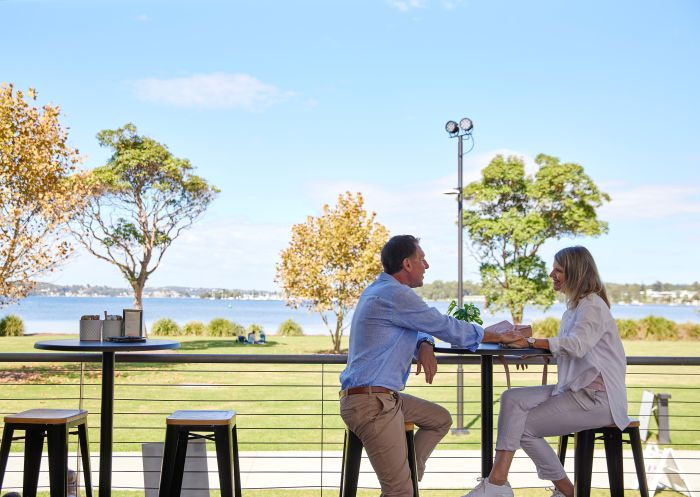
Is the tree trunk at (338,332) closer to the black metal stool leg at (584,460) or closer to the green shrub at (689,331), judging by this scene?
the green shrub at (689,331)

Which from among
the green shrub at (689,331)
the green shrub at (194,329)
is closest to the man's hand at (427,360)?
the green shrub at (194,329)

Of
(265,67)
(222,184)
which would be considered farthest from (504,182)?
(222,184)

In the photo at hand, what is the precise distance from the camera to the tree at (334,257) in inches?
790

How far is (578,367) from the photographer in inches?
123

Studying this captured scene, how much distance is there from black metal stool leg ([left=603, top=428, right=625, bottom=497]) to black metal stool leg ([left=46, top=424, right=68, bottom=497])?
2.34 meters

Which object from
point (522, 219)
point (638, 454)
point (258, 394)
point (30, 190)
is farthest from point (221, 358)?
point (522, 219)

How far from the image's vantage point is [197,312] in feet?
194

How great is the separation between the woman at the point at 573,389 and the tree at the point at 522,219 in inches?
927

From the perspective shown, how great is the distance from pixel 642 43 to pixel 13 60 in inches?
1253

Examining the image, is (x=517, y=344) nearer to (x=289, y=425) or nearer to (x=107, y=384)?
(x=107, y=384)

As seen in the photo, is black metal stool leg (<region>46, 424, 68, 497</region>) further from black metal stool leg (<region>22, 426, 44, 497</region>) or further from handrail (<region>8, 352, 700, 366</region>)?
handrail (<region>8, 352, 700, 366</region>)

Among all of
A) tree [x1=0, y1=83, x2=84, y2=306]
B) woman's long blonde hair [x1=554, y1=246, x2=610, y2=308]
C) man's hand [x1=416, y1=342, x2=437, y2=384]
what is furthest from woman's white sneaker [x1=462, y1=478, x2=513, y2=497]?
tree [x1=0, y1=83, x2=84, y2=306]

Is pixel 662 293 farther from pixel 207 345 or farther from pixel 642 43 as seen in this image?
pixel 207 345

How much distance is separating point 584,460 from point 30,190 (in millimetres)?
13025
